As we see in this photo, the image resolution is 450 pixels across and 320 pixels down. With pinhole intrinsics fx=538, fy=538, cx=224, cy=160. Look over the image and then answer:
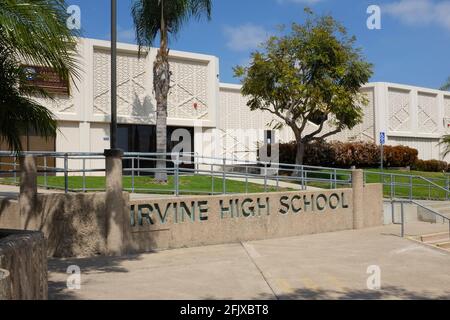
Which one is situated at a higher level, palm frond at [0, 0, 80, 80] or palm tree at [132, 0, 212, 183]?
palm tree at [132, 0, 212, 183]

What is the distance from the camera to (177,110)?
24.5 metres

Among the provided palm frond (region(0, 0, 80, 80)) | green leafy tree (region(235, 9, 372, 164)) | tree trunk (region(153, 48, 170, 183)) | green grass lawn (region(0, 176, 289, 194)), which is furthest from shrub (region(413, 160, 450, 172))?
palm frond (region(0, 0, 80, 80))

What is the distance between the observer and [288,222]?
13234mm

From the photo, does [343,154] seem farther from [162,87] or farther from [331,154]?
[162,87]

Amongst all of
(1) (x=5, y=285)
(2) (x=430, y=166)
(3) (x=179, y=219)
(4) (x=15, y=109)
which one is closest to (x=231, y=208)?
(3) (x=179, y=219)

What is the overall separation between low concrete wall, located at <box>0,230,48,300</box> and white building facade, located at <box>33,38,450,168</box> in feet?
35.8

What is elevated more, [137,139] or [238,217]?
[137,139]

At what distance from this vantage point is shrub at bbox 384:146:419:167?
3111cm

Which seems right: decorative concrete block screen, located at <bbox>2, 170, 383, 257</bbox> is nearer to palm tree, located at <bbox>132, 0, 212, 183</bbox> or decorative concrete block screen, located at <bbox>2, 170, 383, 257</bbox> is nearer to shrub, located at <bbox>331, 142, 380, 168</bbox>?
palm tree, located at <bbox>132, 0, 212, 183</bbox>

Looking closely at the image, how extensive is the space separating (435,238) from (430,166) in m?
21.4

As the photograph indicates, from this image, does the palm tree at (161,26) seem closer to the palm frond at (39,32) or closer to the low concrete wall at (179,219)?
the low concrete wall at (179,219)
